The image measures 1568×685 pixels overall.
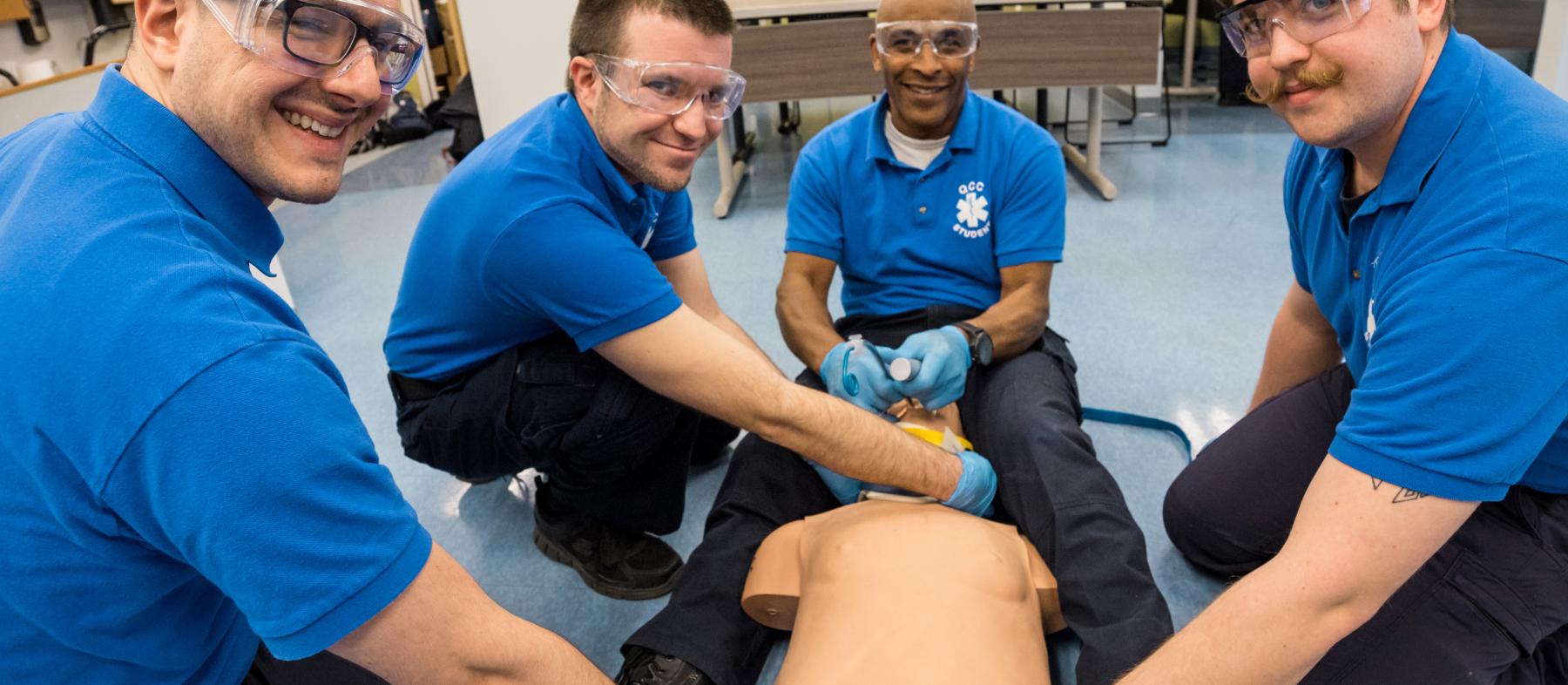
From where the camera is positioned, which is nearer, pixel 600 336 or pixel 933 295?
pixel 600 336

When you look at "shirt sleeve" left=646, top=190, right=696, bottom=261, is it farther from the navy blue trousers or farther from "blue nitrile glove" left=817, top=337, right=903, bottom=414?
the navy blue trousers

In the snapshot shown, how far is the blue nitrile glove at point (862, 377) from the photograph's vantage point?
69.3 inches

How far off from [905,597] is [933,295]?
0.93 metres

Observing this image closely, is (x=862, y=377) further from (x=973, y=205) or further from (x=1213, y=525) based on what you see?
(x=1213, y=525)

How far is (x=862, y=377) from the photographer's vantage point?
177cm

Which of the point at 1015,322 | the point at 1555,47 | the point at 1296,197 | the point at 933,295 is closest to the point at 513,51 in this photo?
the point at 933,295

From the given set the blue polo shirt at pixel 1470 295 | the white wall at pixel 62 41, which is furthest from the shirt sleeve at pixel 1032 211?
the white wall at pixel 62 41

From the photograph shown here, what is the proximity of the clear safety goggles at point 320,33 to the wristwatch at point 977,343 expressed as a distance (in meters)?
1.11

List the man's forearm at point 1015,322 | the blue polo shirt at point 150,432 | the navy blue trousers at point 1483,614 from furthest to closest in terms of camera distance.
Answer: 1. the man's forearm at point 1015,322
2. the navy blue trousers at point 1483,614
3. the blue polo shirt at point 150,432

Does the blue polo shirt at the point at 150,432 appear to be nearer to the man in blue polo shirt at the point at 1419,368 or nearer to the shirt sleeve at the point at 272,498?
the shirt sleeve at the point at 272,498

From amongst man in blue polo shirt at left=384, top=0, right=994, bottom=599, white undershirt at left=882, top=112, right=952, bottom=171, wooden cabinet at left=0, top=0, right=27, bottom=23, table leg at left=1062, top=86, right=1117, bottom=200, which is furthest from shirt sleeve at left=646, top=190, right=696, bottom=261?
wooden cabinet at left=0, top=0, right=27, bottom=23

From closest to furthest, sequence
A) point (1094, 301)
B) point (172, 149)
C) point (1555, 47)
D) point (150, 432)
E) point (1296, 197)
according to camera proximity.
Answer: point (150, 432) < point (172, 149) < point (1296, 197) < point (1094, 301) < point (1555, 47)

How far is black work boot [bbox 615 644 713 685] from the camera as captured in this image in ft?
4.71

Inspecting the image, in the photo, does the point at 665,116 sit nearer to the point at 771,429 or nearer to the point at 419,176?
the point at 771,429
